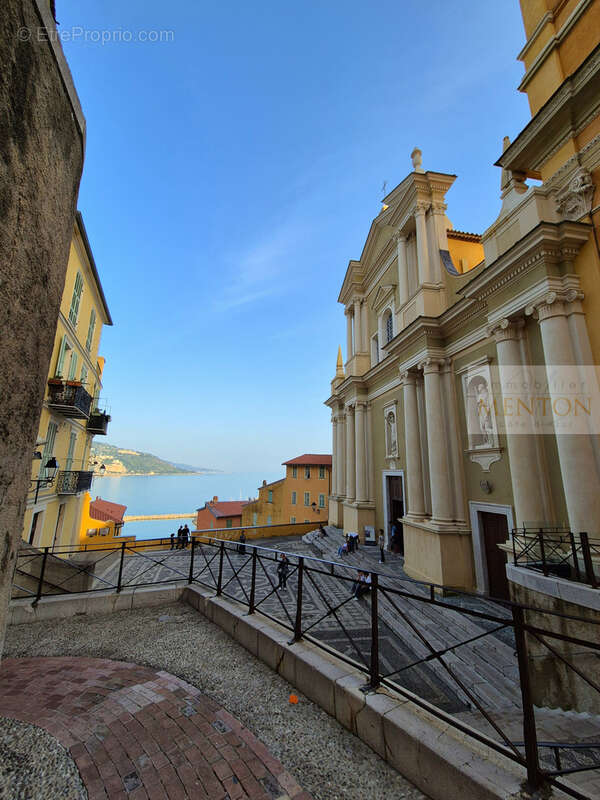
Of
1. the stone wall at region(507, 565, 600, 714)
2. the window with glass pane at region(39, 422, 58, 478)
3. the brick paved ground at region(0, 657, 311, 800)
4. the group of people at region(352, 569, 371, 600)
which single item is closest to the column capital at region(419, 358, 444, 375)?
the stone wall at region(507, 565, 600, 714)

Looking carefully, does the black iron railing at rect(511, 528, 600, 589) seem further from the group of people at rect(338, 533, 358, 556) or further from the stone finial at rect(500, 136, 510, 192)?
the stone finial at rect(500, 136, 510, 192)

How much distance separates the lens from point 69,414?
13.3 meters

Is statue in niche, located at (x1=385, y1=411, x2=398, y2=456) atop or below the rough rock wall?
atop

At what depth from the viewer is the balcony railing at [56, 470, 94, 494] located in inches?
→ 548

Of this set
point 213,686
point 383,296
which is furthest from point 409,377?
point 213,686

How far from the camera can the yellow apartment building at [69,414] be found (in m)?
11.9

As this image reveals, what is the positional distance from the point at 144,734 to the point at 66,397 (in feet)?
39.6

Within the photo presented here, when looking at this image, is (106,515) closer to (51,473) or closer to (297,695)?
(51,473)

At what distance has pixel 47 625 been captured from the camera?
16.8 feet

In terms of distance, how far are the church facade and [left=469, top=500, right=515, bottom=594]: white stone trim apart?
0.10 feet

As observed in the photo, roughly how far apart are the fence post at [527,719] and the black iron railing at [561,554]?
4.26 meters


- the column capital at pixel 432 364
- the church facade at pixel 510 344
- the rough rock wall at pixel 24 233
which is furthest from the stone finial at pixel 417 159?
the rough rock wall at pixel 24 233

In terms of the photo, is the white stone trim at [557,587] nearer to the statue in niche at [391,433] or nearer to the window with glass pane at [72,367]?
the statue in niche at [391,433]

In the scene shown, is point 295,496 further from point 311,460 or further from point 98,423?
point 98,423
